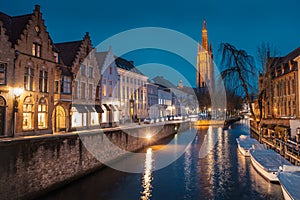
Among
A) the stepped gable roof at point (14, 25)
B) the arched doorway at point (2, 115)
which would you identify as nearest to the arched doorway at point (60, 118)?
the arched doorway at point (2, 115)

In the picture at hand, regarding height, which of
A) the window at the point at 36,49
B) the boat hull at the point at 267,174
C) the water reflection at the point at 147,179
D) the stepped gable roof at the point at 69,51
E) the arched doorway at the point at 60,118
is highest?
the stepped gable roof at the point at 69,51

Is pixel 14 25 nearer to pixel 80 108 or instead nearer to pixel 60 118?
pixel 60 118

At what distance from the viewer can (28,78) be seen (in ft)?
72.2

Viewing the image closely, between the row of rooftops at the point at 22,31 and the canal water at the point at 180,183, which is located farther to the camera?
the row of rooftops at the point at 22,31

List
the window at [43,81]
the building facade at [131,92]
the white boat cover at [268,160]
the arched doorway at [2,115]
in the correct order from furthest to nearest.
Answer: the building facade at [131,92], the window at [43,81], the arched doorway at [2,115], the white boat cover at [268,160]

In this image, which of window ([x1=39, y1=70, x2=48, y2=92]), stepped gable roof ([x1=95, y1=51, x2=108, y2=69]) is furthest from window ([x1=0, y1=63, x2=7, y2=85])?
stepped gable roof ([x1=95, y1=51, x2=108, y2=69])

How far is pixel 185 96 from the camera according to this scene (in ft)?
356

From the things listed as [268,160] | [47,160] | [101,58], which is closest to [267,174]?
[268,160]

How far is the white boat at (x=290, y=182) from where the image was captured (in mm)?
10702

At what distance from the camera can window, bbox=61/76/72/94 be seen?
26894mm

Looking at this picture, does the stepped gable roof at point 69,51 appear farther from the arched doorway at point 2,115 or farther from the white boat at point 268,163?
the white boat at point 268,163

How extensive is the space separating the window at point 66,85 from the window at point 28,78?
461 centimetres

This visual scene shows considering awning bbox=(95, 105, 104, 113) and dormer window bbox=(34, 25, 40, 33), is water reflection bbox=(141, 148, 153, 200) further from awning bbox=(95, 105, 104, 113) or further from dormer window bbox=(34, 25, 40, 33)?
dormer window bbox=(34, 25, 40, 33)

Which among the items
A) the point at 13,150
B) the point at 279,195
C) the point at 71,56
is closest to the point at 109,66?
the point at 71,56
